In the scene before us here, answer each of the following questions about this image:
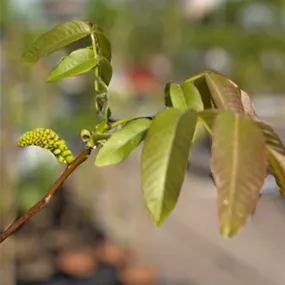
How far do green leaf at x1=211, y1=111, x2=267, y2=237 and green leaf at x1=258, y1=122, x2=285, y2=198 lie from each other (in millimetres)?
24

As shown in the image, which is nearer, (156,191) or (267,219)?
(156,191)

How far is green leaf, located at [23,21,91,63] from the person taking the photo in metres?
0.48

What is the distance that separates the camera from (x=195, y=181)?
5.54 metres

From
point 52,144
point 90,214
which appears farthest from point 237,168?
point 90,214

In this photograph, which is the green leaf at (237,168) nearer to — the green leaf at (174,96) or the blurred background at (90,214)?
the green leaf at (174,96)

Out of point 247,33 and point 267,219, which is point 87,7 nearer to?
point 267,219

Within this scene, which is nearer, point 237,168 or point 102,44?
point 237,168

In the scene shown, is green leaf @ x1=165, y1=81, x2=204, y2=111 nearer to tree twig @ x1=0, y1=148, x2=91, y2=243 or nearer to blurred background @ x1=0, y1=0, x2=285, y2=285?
tree twig @ x1=0, y1=148, x2=91, y2=243

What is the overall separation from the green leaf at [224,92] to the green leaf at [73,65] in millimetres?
89

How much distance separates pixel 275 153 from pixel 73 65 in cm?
18

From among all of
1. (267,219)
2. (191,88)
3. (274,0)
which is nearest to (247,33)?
(274,0)

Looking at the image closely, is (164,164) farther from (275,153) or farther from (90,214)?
(90,214)

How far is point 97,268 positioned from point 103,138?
2862 mm

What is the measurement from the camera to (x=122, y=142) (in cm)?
43
